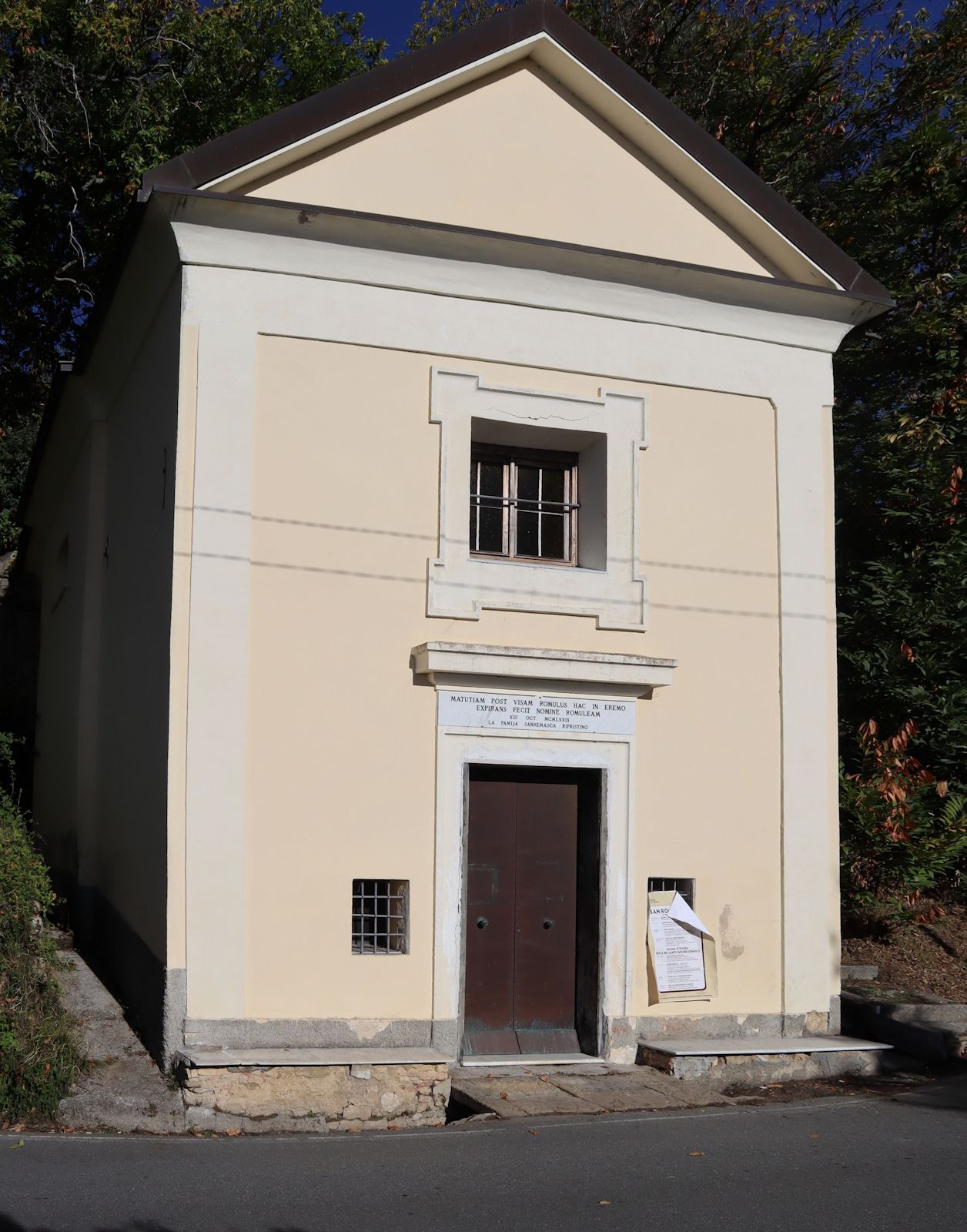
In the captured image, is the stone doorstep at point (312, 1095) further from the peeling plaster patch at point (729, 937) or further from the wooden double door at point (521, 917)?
the peeling plaster patch at point (729, 937)

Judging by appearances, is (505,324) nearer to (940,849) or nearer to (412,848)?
(412,848)

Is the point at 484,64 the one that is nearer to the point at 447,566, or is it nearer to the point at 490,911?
the point at 447,566

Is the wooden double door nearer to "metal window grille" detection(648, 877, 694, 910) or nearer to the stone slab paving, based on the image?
"metal window grille" detection(648, 877, 694, 910)

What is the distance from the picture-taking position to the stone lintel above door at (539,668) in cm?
1012

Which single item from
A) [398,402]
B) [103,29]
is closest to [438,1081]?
[398,402]

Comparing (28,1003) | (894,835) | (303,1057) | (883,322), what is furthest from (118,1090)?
(883,322)

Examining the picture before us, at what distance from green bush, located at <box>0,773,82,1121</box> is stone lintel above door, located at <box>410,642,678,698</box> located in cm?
346

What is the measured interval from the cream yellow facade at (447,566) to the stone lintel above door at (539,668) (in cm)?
3

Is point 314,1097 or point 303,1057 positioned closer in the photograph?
point 314,1097

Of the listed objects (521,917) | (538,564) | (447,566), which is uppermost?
(538,564)

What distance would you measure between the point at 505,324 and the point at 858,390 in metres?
9.32

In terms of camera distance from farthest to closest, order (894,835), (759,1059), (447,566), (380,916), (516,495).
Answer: (894,835)
(516,495)
(447,566)
(759,1059)
(380,916)

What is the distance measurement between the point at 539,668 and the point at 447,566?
42.2 inches

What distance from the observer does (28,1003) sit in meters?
9.31
